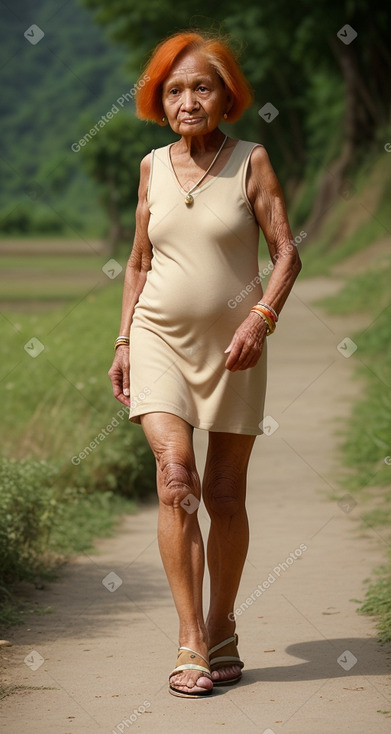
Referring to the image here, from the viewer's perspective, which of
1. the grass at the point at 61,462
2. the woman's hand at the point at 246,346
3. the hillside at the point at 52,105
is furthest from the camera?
the hillside at the point at 52,105

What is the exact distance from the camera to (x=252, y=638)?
495cm

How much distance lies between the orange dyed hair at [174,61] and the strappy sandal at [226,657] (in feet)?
5.83

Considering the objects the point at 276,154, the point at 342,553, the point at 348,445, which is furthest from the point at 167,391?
the point at 276,154

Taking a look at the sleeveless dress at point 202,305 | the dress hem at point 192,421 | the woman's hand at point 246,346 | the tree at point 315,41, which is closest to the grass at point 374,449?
the dress hem at point 192,421

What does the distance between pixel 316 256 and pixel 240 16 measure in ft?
22.0

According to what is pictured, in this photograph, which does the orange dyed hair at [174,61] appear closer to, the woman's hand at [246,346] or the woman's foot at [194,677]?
the woman's hand at [246,346]

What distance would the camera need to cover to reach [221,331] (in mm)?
4273

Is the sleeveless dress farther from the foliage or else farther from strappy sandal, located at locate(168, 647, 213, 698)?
the foliage

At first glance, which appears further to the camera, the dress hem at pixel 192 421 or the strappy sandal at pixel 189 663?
the dress hem at pixel 192 421

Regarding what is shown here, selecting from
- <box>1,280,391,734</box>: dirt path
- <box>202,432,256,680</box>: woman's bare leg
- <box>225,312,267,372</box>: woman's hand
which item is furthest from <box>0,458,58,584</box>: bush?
<box>225,312,267,372</box>: woman's hand

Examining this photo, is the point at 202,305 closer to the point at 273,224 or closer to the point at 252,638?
the point at 273,224

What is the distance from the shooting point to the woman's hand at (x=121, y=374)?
449 cm

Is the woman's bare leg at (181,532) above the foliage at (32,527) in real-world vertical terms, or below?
above

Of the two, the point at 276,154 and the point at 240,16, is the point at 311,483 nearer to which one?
the point at 240,16
